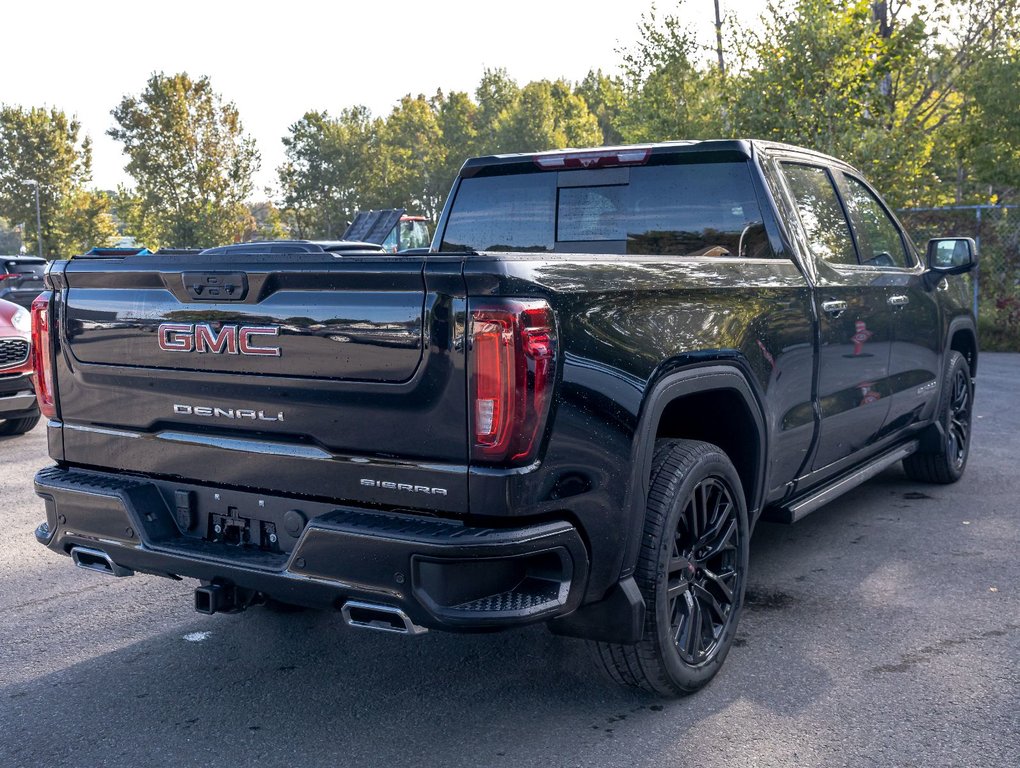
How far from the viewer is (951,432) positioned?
21.7ft

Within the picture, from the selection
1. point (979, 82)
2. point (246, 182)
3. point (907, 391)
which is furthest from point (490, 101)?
point (907, 391)

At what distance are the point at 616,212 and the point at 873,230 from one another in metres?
1.70

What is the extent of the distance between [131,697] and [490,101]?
72.0 m

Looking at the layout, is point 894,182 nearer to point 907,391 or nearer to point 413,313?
point 907,391

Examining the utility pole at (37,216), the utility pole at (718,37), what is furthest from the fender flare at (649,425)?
the utility pole at (37,216)

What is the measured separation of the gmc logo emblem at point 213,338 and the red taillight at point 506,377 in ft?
2.21

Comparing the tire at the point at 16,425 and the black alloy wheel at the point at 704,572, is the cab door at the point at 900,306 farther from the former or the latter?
the tire at the point at 16,425

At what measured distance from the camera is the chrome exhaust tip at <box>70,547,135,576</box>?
3.45 metres

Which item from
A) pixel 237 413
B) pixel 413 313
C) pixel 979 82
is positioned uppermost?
pixel 979 82

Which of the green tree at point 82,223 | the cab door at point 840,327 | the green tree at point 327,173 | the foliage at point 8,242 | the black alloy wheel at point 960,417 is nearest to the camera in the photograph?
the cab door at point 840,327

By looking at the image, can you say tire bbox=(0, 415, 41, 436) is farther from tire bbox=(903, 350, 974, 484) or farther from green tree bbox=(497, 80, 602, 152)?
green tree bbox=(497, 80, 602, 152)

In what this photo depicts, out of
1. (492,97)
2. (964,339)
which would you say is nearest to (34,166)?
(492,97)

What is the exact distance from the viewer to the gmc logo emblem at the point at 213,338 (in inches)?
122

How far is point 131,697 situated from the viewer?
3611 millimetres
